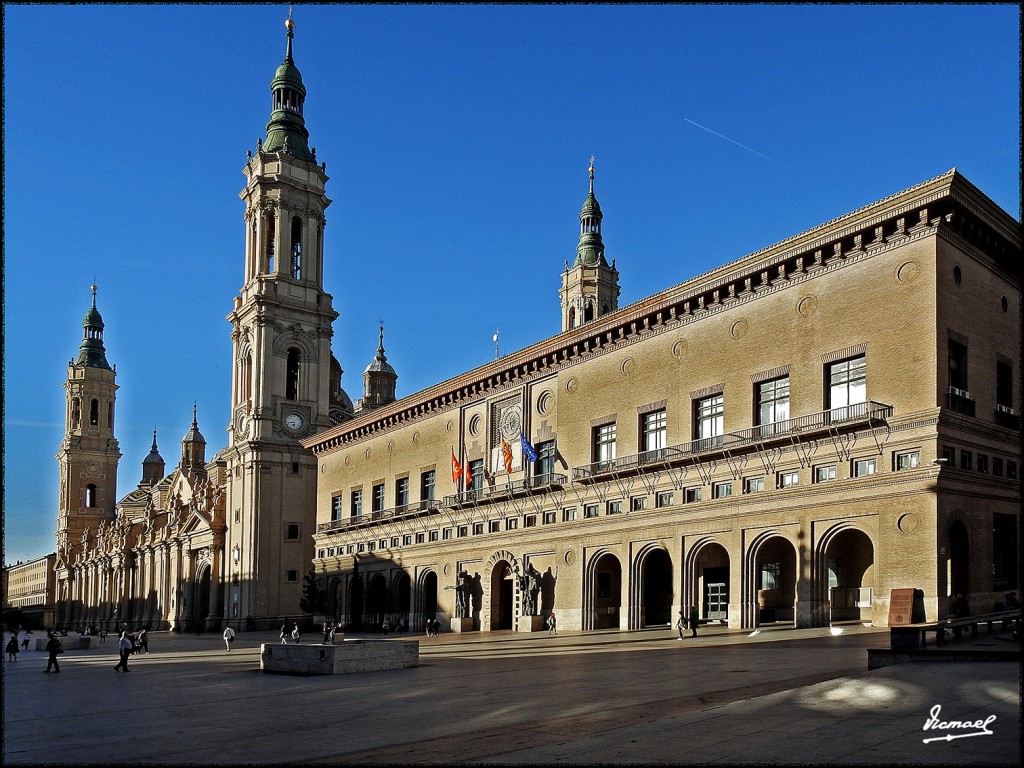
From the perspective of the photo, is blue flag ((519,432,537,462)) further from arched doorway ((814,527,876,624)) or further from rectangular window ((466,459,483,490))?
arched doorway ((814,527,876,624))

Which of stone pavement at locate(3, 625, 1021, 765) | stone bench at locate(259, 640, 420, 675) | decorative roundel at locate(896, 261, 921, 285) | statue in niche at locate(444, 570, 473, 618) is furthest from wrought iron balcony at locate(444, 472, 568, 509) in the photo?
stone bench at locate(259, 640, 420, 675)

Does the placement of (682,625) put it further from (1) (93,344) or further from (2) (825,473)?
(1) (93,344)

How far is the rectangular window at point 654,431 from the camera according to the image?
1919 inches

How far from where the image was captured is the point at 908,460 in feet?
124

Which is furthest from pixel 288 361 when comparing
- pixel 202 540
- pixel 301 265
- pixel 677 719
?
pixel 677 719

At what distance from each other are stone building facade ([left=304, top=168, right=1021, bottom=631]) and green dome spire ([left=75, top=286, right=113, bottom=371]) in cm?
10339

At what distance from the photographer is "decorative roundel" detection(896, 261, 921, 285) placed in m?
38.5

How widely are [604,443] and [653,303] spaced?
7752mm

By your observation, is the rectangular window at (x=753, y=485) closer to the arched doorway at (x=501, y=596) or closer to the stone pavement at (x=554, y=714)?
the stone pavement at (x=554, y=714)

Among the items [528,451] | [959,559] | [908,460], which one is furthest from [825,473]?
[528,451]

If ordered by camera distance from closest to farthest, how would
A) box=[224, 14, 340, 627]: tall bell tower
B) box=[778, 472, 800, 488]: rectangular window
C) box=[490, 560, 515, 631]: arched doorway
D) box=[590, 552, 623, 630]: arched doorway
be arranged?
box=[778, 472, 800, 488]: rectangular window
box=[590, 552, 623, 630]: arched doorway
box=[490, 560, 515, 631]: arched doorway
box=[224, 14, 340, 627]: tall bell tower

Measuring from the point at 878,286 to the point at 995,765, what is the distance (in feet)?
102

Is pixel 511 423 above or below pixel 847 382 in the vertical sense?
below

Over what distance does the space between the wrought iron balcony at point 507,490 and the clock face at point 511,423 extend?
273 cm
